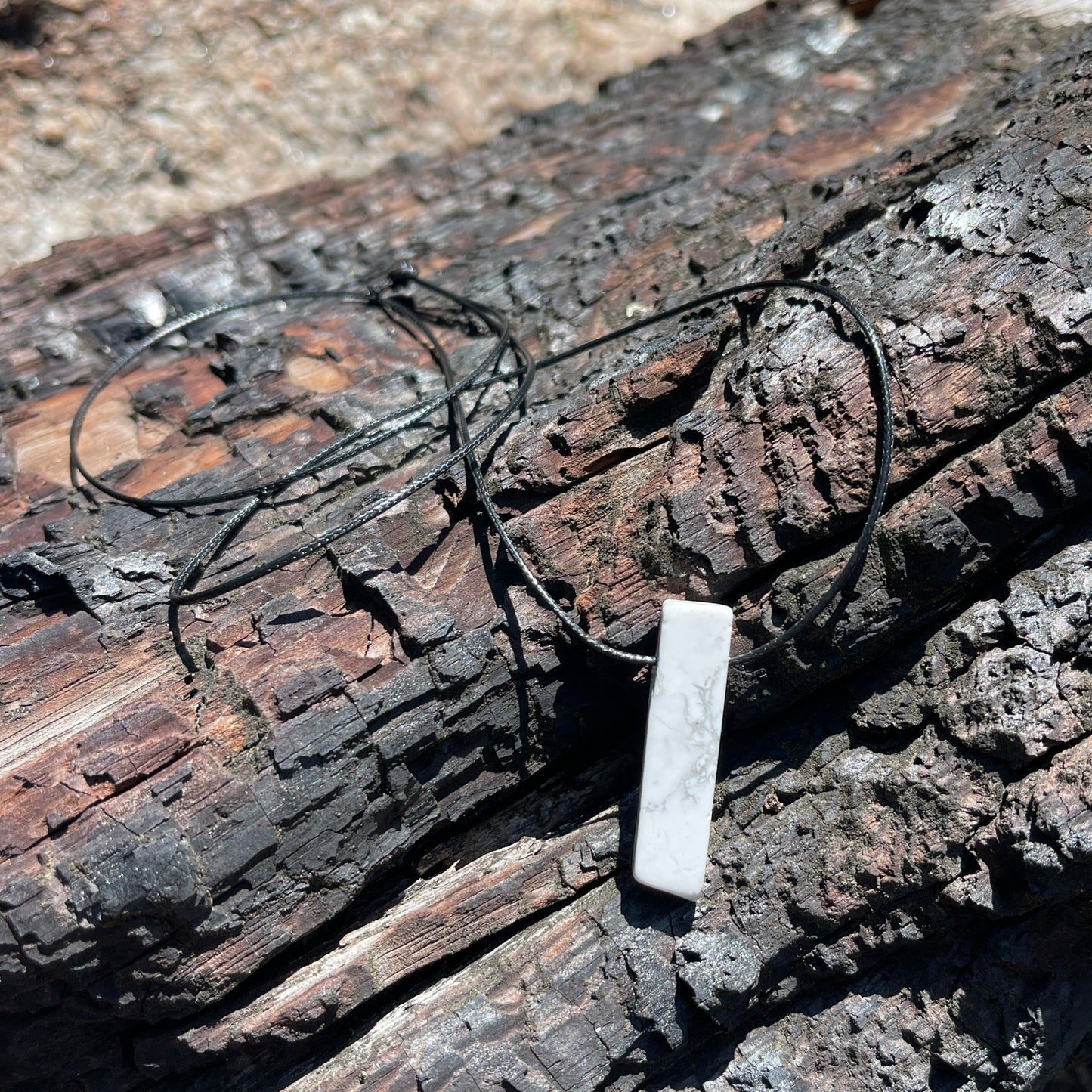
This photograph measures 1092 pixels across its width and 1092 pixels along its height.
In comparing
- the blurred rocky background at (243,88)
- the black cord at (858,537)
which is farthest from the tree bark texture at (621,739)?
the blurred rocky background at (243,88)

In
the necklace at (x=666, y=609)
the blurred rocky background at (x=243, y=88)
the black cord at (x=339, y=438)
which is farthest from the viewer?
the blurred rocky background at (x=243, y=88)

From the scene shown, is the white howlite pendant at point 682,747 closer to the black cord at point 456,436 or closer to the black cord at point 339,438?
the black cord at point 456,436

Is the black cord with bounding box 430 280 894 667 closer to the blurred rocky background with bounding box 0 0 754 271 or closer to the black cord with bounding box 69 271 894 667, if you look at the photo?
the black cord with bounding box 69 271 894 667

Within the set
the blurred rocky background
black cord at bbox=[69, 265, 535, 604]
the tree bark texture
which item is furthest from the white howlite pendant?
the blurred rocky background

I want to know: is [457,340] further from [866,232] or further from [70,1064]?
[70,1064]

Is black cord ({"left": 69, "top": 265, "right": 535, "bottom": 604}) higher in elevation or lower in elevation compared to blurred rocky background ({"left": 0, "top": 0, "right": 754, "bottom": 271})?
lower

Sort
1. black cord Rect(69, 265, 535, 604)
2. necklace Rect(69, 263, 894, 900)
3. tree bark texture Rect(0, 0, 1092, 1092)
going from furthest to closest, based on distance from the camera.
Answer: black cord Rect(69, 265, 535, 604)
necklace Rect(69, 263, 894, 900)
tree bark texture Rect(0, 0, 1092, 1092)

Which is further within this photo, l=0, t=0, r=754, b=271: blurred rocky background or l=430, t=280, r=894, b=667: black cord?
l=0, t=0, r=754, b=271: blurred rocky background

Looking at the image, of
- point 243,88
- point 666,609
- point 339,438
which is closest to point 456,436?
point 339,438

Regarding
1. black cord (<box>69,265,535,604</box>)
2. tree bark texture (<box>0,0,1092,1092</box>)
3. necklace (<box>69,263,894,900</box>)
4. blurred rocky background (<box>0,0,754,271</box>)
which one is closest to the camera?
tree bark texture (<box>0,0,1092,1092</box>)
